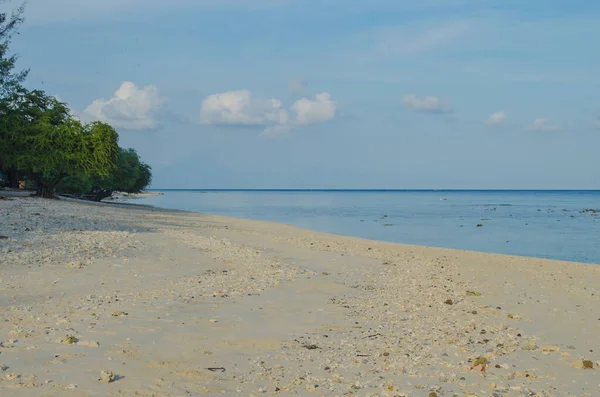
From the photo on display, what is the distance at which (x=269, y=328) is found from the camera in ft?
27.0

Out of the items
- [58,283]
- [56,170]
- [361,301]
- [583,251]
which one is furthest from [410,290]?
[56,170]

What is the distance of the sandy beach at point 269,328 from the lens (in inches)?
228

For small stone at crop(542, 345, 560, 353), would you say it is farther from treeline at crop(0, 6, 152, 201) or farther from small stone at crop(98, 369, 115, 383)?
treeline at crop(0, 6, 152, 201)

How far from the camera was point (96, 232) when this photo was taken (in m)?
18.8

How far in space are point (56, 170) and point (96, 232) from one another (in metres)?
26.7

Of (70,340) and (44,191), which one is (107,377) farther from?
(44,191)

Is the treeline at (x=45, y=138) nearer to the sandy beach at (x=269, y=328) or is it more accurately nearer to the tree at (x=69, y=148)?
the tree at (x=69, y=148)

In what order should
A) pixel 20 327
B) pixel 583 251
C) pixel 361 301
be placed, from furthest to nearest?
pixel 583 251, pixel 361 301, pixel 20 327

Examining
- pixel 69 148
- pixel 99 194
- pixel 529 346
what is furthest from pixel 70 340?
pixel 99 194

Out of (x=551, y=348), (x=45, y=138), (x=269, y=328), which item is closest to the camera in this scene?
(x=551, y=348)

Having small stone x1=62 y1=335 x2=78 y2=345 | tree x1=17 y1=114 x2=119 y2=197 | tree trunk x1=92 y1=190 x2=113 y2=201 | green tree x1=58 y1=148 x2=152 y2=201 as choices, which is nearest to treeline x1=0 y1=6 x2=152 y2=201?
tree x1=17 y1=114 x2=119 y2=197

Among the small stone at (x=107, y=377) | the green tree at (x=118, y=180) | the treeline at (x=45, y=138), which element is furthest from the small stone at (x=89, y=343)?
the green tree at (x=118, y=180)

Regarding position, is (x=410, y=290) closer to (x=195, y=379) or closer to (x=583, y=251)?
(x=195, y=379)

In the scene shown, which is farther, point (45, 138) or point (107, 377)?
point (45, 138)
